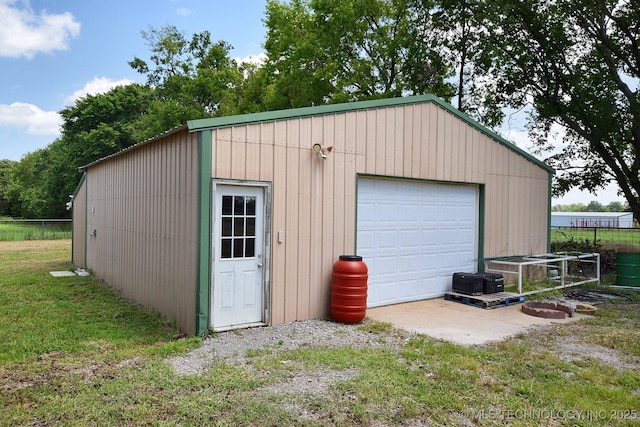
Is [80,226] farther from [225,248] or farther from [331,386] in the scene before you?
[331,386]

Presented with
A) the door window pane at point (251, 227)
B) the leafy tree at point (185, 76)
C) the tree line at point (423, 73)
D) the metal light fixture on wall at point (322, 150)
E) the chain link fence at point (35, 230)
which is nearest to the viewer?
the door window pane at point (251, 227)

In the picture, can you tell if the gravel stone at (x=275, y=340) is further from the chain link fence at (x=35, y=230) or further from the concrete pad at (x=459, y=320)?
the chain link fence at (x=35, y=230)

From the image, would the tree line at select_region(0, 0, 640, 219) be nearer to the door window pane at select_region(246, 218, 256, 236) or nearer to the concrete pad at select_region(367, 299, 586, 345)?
the concrete pad at select_region(367, 299, 586, 345)

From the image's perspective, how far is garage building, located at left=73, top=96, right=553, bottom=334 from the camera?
17.9 feet

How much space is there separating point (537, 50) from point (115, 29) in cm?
1327

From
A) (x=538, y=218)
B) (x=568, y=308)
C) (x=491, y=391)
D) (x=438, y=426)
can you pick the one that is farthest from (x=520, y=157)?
(x=438, y=426)

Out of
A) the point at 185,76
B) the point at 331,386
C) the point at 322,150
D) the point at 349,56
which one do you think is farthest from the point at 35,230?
the point at 331,386

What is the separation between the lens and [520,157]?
9422 millimetres

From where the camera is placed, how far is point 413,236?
7676mm

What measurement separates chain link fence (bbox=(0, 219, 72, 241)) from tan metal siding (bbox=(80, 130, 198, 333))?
1371cm

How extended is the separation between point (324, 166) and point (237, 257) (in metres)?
1.83

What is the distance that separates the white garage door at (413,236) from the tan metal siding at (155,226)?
8.69ft

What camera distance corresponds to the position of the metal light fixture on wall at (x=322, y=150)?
6.18m

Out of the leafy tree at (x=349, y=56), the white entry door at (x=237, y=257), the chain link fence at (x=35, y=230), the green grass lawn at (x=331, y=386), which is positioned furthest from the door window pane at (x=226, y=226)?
the chain link fence at (x=35, y=230)
